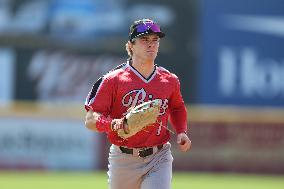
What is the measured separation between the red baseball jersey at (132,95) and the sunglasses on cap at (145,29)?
258mm

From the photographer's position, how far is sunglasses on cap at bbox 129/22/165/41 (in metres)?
6.15

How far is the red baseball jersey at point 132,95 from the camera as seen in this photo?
618 centimetres

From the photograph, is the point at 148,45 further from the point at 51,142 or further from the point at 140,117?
the point at 51,142

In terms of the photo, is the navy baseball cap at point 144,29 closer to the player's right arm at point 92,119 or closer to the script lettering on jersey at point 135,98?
the script lettering on jersey at point 135,98

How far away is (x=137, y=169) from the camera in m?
6.28

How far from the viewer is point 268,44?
68.6 ft

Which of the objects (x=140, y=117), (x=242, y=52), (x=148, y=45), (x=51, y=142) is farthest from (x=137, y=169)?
(x=242, y=52)

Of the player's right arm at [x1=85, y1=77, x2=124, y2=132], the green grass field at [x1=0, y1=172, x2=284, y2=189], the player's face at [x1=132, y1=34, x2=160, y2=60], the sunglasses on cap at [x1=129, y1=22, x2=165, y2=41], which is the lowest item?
the green grass field at [x1=0, y1=172, x2=284, y2=189]

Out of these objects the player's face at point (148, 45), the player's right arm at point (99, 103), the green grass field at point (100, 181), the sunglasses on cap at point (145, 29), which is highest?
the sunglasses on cap at point (145, 29)

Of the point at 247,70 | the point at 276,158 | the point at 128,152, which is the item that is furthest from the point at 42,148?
the point at 128,152

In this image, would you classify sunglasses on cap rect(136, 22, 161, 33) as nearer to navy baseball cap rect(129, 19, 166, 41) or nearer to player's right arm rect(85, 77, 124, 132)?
navy baseball cap rect(129, 19, 166, 41)

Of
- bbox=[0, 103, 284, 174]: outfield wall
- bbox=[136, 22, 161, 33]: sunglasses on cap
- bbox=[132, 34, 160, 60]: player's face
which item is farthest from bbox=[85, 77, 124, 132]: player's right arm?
bbox=[0, 103, 284, 174]: outfield wall

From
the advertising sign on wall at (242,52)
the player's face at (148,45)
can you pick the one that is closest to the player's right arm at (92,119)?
the player's face at (148,45)

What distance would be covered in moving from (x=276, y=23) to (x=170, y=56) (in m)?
2.66
